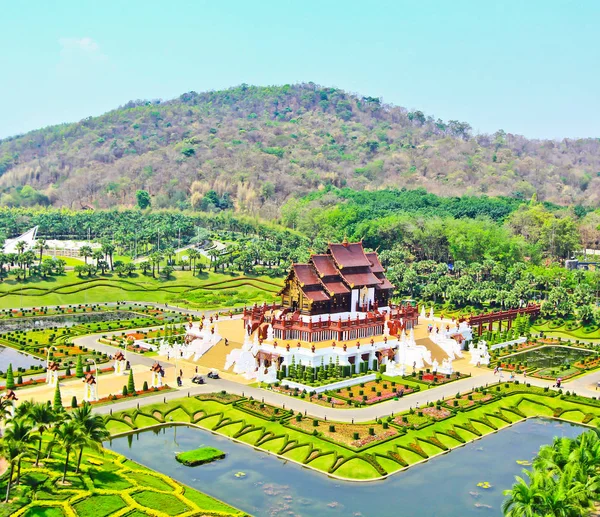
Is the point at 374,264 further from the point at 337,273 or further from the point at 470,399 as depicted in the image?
the point at 470,399

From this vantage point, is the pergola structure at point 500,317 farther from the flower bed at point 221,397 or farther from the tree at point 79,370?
the tree at point 79,370

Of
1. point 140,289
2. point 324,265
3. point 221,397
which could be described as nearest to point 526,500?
point 221,397

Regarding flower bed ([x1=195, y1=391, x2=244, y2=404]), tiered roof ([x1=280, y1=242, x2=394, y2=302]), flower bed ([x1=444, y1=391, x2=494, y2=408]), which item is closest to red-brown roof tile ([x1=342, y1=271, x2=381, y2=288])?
tiered roof ([x1=280, y1=242, x2=394, y2=302])

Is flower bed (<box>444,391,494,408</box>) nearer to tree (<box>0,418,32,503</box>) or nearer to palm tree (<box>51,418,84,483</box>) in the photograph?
palm tree (<box>51,418,84,483</box>)

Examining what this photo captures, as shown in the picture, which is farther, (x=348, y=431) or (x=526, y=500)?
(x=348, y=431)

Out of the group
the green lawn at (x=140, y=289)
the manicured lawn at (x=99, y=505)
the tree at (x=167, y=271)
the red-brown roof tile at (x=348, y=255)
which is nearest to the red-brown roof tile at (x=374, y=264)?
the red-brown roof tile at (x=348, y=255)

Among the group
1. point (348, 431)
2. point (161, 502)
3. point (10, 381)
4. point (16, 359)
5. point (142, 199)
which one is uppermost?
point (142, 199)
